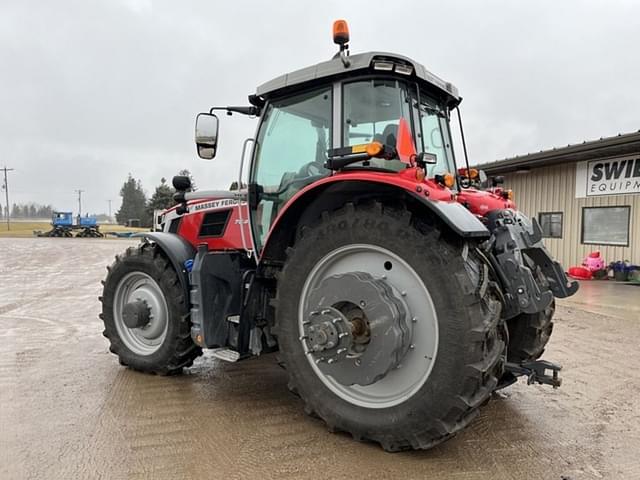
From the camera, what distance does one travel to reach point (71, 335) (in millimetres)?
5711

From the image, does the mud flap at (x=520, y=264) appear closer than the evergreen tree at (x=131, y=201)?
Yes

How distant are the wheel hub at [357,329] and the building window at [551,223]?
1083 centimetres

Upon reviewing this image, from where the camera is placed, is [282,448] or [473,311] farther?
[282,448]

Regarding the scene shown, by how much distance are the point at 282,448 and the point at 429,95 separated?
8.69 ft

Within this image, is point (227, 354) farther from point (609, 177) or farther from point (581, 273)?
point (609, 177)

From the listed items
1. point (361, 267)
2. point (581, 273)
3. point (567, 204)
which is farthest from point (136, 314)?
point (567, 204)

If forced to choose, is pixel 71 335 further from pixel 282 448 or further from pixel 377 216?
pixel 377 216

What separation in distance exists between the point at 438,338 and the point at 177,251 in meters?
2.44

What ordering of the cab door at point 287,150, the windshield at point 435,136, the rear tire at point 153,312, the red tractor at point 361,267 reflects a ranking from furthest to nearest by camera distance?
the rear tire at point 153,312 → the windshield at point 435,136 → the cab door at point 287,150 → the red tractor at point 361,267

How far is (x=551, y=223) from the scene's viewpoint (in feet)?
40.0

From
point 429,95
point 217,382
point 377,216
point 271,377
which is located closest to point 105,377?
point 217,382

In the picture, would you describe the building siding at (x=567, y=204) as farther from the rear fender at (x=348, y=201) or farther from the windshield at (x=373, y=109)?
the rear fender at (x=348, y=201)

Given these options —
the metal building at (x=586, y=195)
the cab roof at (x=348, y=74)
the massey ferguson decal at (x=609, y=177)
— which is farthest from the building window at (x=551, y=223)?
the cab roof at (x=348, y=74)

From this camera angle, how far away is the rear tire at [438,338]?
2.42 meters
